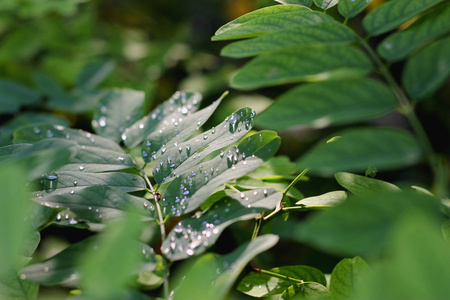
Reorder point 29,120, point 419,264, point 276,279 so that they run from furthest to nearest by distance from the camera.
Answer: point 29,120 → point 276,279 → point 419,264

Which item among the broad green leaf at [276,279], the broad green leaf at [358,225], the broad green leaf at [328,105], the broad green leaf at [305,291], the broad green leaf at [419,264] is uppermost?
the broad green leaf at [328,105]

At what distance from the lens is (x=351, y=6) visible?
0.63 metres

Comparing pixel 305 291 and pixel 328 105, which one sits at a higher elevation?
pixel 328 105

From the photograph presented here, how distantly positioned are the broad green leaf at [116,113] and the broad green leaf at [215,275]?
0.42 meters

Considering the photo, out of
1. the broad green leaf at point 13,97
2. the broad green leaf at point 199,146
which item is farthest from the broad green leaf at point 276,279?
the broad green leaf at point 13,97

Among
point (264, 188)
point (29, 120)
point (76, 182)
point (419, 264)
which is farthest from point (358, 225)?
point (29, 120)

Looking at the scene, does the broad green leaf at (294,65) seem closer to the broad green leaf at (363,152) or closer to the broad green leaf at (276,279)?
the broad green leaf at (363,152)

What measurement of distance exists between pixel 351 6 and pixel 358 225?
387 millimetres

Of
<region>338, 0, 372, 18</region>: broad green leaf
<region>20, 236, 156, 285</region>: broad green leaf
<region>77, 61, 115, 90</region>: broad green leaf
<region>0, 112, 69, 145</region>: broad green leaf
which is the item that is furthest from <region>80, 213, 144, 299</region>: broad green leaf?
<region>77, 61, 115, 90</region>: broad green leaf

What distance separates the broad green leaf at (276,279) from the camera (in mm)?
645

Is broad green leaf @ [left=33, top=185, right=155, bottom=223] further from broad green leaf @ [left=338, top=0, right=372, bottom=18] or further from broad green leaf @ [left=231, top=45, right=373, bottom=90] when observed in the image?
broad green leaf @ [left=338, top=0, right=372, bottom=18]

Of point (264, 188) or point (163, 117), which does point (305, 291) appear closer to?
point (264, 188)

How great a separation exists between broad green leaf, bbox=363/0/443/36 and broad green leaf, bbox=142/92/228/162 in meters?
0.25

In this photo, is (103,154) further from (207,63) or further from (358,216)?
(207,63)
